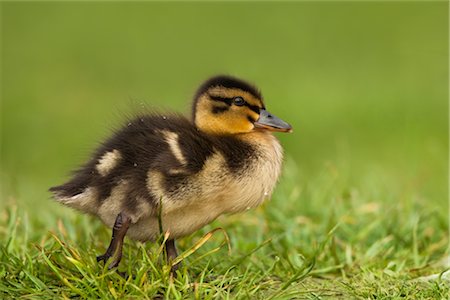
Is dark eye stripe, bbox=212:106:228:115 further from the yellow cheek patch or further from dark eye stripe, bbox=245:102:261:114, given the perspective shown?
dark eye stripe, bbox=245:102:261:114

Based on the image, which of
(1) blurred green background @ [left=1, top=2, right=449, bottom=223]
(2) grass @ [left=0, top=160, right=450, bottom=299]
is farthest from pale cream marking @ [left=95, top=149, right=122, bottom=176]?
(1) blurred green background @ [left=1, top=2, right=449, bottom=223]

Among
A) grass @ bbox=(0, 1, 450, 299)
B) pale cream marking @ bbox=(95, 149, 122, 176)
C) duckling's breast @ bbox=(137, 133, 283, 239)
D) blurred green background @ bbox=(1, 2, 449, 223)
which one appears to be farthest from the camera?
blurred green background @ bbox=(1, 2, 449, 223)

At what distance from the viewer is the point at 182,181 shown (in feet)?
13.3

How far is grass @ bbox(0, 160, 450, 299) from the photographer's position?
4.08 meters

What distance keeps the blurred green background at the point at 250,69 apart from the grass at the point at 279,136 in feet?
0.10

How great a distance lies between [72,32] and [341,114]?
5.36 m

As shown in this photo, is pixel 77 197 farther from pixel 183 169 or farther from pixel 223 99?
pixel 223 99

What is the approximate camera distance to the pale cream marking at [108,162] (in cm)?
417

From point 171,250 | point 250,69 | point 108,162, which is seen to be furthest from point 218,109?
point 250,69

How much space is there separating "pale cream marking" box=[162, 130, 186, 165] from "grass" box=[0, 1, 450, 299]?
344 millimetres

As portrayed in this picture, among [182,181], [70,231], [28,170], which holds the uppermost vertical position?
[182,181]

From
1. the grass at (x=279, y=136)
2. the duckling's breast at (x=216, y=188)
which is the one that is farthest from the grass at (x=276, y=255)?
the duckling's breast at (x=216, y=188)

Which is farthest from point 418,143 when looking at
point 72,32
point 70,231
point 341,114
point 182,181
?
point 72,32

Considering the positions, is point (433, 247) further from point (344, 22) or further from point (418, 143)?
point (344, 22)
